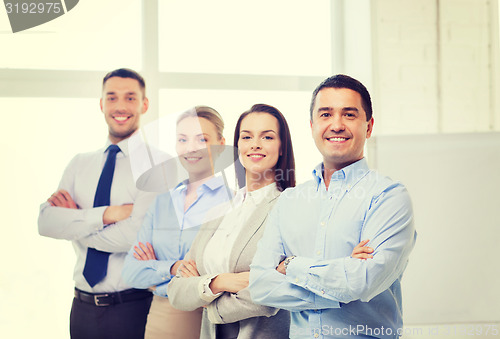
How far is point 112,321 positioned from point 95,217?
1.81 feet

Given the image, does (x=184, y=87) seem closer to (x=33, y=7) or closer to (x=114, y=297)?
(x=33, y=7)

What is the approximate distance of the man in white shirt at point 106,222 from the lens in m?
2.46

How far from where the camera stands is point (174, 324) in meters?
2.24

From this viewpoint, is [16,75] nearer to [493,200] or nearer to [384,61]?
[384,61]

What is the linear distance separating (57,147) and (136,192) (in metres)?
0.76

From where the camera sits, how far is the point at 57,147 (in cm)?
301

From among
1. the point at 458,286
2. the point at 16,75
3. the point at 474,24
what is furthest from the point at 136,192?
the point at 474,24

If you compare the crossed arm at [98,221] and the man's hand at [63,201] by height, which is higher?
the man's hand at [63,201]

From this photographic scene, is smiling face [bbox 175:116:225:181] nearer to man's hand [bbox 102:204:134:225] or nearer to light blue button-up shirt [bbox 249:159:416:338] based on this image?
man's hand [bbox 102:204:134:225]

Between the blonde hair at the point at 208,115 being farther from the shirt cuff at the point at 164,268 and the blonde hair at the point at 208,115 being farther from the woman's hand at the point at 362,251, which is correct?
the woman's hand at the point at 362,251

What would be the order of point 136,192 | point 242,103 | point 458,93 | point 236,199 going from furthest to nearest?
point 242,103, point 458,93, point 136,192, point 236,199

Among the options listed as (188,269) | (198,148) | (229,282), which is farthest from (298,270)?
(198,148)

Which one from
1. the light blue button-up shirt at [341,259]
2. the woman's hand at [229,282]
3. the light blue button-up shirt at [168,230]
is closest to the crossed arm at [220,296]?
the woman's hand at [229,282]

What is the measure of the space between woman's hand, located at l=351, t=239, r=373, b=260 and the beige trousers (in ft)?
3.13
